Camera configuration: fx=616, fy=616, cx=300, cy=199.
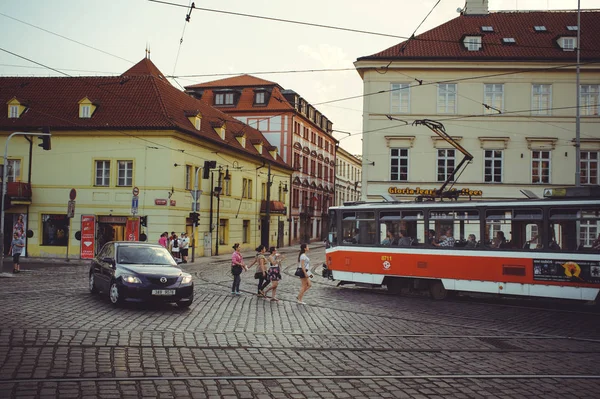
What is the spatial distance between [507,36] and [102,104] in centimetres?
2469

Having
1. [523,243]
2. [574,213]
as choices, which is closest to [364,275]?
[523,243]

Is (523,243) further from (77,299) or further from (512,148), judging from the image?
(512,148)

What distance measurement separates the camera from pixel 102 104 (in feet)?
123

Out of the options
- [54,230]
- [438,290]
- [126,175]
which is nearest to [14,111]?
[54,230]

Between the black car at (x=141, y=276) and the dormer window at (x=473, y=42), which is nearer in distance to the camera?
the black car at (x=141, y=276)

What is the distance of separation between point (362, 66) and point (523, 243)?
2030 cm

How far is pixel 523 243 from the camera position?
1694 cm

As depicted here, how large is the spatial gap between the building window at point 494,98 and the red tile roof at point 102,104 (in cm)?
1726

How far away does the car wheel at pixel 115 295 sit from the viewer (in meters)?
14.6

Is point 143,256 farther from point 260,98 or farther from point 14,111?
point 260,98

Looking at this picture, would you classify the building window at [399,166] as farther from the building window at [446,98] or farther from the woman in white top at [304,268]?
the woman in white top at [304,268]

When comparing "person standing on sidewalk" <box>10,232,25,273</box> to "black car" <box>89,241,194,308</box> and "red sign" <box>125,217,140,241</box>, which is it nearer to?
"black car" <box>89,241,194,308</box>

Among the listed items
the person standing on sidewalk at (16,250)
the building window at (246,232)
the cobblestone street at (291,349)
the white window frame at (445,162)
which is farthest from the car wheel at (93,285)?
the building window at (246,232)

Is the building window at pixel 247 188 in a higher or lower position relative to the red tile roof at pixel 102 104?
lower
